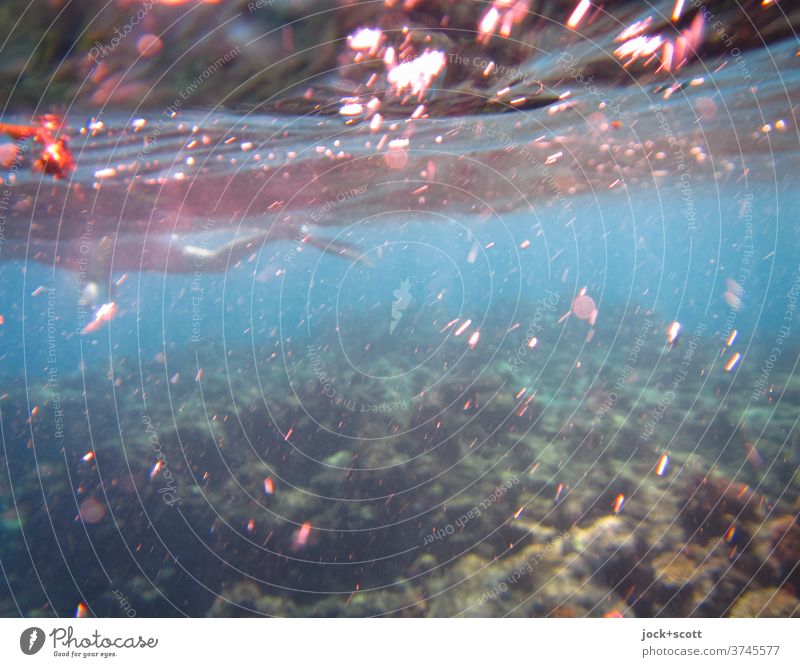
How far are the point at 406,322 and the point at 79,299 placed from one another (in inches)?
519

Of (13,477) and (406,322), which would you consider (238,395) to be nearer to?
(13,477)

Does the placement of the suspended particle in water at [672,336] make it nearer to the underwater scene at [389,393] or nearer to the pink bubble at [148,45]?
the underwater scene at [389,393]

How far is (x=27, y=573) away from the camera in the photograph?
13.3 ft

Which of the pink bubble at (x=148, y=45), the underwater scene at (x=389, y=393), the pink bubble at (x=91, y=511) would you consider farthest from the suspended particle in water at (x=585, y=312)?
the pink bubble at (x=148, y=45)

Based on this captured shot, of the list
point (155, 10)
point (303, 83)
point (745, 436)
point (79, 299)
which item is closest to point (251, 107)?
point (303, 83)

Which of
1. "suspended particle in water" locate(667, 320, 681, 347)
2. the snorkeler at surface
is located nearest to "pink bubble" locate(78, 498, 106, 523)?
the snorkeler at surface

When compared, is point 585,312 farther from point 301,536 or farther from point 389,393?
point 301,536

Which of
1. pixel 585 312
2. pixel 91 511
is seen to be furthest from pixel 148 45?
pixel 585 312
